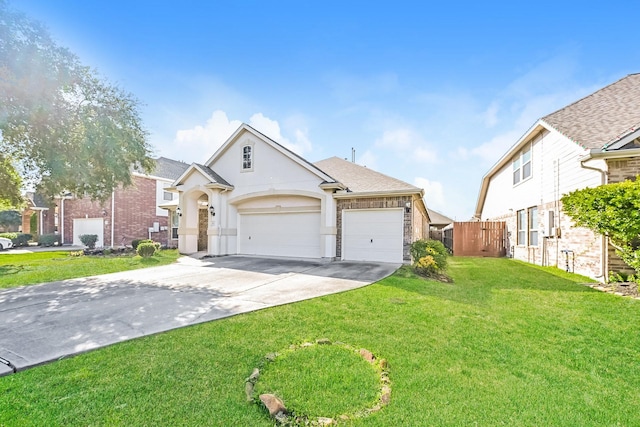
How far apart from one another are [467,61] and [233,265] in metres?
11.1

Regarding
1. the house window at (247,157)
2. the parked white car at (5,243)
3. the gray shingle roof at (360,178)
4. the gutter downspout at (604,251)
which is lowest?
the parked white car at (5,243)

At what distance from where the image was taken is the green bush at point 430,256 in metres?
9.02

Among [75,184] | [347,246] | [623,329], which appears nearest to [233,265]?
[347,246]

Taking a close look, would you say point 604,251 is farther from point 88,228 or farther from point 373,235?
point 88,228

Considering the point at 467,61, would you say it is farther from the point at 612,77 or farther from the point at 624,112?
the point at 612,77

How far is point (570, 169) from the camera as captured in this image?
32.3 feet

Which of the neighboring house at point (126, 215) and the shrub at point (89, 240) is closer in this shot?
the shrub at point (89, 240)

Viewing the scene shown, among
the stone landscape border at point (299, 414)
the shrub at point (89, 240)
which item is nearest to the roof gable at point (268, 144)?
the stone landscape border at point (299, 414)

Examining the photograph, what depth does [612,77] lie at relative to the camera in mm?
12023

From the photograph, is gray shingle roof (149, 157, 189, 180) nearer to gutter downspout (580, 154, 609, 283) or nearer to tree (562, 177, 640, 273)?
tree (562, 177, 640, 273)

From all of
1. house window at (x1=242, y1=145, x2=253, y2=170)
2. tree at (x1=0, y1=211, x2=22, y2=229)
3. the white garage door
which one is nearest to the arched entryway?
house window at (x1=242, y1=145, x2=253, y2=170)

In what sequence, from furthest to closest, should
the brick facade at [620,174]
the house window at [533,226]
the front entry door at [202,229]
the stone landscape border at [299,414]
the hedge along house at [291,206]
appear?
the front entry door at [202,229], the house window at [533,226], the hedge along house at [291,206], the brick facade at [620,174], the stone landscape border at [299,414]

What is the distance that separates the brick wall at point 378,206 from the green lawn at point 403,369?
5568 millimetres

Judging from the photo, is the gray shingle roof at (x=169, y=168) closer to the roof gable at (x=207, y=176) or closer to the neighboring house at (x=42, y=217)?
the roof gable at (x=207, y=176)
